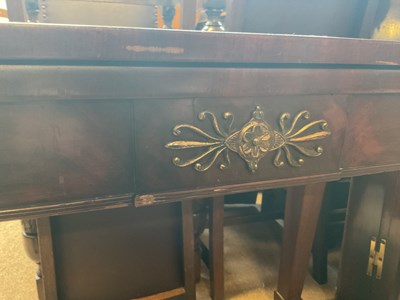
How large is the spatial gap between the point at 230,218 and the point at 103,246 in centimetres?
64

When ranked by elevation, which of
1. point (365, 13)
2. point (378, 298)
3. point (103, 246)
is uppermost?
point (365, 13)

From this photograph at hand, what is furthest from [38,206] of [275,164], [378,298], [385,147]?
[378,298]

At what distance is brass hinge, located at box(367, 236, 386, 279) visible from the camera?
75 cm

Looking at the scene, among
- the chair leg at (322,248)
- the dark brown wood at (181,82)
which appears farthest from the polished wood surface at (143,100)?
the chair leg at (322,248)

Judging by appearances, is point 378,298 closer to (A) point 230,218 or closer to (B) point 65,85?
(A) point 230,218

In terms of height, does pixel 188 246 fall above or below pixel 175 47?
below

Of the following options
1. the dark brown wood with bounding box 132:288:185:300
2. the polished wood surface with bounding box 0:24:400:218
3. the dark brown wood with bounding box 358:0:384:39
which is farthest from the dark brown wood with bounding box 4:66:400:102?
the dark brown wood with bounding box 132:288:185:300

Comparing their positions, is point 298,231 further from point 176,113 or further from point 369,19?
point 369,19

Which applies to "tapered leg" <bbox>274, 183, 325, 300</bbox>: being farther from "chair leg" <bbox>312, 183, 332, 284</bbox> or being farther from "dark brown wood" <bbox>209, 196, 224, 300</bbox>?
"chair leg" <bbox>312, 183, 332, 284</bbox>

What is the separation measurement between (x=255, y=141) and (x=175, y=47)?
0.56 ft

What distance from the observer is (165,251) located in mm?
821

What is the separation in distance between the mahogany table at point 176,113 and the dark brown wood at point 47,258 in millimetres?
297

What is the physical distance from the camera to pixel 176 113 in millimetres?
407

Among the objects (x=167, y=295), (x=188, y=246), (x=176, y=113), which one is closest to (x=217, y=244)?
(x=188, y=246)
